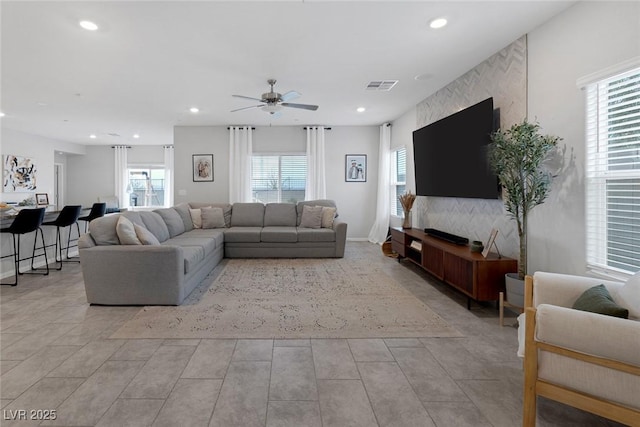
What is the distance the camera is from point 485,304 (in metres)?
3.14

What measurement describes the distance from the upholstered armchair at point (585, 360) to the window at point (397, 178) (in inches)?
182

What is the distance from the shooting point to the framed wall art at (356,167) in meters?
6.90

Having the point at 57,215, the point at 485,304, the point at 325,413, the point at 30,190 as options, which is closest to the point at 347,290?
the point at 485,304

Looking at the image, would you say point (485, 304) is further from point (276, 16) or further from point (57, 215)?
point (57, 215)

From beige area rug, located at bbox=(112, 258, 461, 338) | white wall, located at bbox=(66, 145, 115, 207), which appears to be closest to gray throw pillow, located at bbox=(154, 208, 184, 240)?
beige area rug, located at bbox=(112, 258, 461, 338)

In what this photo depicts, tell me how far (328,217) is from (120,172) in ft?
24.7

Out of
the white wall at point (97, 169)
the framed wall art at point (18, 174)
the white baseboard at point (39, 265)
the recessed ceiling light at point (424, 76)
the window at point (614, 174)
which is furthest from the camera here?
the white wall at point (97, 169)

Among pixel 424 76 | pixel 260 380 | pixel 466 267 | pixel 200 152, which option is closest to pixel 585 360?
pixel 466 267

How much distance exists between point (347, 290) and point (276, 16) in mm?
2929

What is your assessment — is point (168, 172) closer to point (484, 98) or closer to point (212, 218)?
point (212, 218)

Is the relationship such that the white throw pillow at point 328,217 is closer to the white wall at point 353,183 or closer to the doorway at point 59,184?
the white wall at point 353,183

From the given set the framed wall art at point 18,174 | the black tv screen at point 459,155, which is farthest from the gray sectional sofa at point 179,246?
the framed wall art at point 18,174

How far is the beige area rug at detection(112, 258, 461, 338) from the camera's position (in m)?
2.50

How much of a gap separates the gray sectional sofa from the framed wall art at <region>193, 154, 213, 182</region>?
1.15 m
